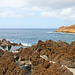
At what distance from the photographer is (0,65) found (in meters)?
14.1

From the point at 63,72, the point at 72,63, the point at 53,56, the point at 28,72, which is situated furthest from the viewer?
the point at 53,56

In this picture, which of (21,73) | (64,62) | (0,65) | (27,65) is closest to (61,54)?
(64,62)

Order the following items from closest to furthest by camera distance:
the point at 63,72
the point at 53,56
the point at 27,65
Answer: the point at 63,72, the point at 27,65, the point at 53,56

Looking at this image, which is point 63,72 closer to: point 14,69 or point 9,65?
point 14,69

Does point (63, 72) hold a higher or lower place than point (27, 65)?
higher

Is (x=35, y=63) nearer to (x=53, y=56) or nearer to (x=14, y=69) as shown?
(x=14, y=69)

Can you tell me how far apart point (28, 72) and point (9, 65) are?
4.56 meters

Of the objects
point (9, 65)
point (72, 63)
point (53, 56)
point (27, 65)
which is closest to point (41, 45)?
point (53, 56)

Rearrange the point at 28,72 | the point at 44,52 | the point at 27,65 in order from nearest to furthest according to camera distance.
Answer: the point at 28,72, the point at 27,65, the point at 44,52

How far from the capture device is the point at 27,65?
803 inches

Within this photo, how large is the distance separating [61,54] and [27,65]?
774cm

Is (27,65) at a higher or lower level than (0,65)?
lower

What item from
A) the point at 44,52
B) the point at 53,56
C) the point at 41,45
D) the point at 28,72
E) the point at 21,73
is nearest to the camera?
the point at 21,73

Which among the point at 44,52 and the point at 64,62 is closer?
the point at 64,62
